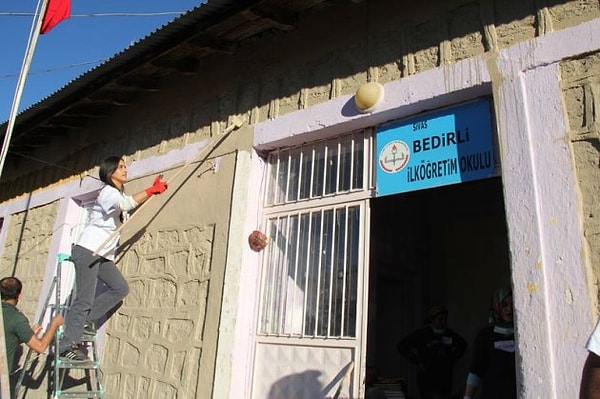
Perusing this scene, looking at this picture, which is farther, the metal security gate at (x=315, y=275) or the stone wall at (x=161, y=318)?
the stone wall at (x=161, y=318)

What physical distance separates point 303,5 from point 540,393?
3.30 meters

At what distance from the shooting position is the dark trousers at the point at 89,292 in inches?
186

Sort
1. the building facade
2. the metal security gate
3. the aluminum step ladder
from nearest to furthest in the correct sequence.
Answer: the building facade, the metal security gate, the aluminum step ladder

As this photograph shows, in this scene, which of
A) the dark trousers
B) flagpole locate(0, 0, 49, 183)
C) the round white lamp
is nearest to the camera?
the round white lamp

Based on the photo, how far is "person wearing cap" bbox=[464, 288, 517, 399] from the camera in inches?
137

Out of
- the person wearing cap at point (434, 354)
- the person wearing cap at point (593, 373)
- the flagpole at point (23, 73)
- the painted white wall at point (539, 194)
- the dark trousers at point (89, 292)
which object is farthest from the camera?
the person wearing cap at point (434, 354)

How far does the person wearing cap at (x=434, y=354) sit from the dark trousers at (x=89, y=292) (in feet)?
9.17

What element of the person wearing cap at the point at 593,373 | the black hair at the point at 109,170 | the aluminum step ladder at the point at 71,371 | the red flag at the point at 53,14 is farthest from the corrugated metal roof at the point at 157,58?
the person wearing cap at the point at 593,373

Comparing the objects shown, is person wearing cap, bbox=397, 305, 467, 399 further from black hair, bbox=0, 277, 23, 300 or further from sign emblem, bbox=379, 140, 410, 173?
black hair, bbox=0, 277, 23, 300

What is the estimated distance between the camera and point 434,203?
26.3 feet

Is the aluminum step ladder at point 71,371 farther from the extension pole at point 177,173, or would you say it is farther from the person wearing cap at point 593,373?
the person wearing cap at point 593,373

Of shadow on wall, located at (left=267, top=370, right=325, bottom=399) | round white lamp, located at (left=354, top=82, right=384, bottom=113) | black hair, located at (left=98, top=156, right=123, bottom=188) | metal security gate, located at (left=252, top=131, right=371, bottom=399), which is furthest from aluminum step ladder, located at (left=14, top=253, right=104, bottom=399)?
round white lamp, located at (left=354, top=82, right=384, bottom=113)

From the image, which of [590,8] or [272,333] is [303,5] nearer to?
[590,8]

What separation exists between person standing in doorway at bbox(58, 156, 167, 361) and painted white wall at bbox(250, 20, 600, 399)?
2.87 m
